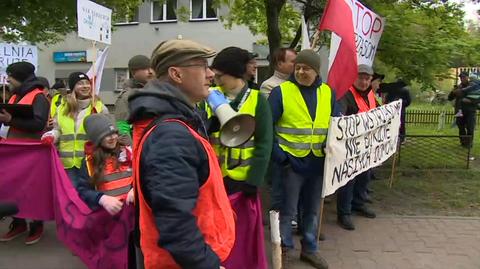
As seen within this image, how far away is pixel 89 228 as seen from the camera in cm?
421

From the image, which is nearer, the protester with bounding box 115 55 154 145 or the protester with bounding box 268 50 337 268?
the protester with bounding box 268 50 337 268

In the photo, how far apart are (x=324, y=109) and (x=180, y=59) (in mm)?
2793

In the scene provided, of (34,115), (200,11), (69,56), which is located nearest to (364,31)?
(34,115)

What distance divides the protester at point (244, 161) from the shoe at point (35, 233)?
2779 mm

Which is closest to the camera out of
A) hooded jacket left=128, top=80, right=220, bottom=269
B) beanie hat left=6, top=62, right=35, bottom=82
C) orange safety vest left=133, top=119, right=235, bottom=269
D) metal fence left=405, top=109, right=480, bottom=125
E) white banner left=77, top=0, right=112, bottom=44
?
hooded jacket left=128, top=80, right=220, bottom=269

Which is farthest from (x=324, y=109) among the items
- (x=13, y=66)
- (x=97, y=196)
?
(x=13, y=66)

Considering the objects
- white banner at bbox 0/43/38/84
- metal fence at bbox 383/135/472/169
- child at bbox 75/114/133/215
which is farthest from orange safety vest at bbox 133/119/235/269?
metal fence at bbox 383/135/472/169

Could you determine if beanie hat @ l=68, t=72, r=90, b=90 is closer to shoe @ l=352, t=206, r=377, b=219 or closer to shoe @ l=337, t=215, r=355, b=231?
shoe @ l=337, t=215, r=355, b=231

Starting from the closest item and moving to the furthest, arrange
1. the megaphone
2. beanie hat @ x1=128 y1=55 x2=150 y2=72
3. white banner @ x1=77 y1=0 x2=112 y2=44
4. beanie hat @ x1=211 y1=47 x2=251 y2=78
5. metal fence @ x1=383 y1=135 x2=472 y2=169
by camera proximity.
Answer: the megaphone
beanie hat @ x1=211 y1=47 x2=251 y2=78
beanie hat @ x1=128 y1=55 x2=150 y2=72
white banner @ x1=77 y1=0 x2=112 y2=44
metal fence @ x1=383 y1=135 x2=472 y2=169

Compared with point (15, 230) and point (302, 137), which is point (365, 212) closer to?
point (302, 137)

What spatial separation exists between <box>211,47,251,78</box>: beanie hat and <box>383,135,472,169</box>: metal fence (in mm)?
6345

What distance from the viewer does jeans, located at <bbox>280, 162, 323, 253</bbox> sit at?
4.76m

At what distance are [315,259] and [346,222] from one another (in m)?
1.35

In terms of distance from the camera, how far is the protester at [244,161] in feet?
12.2
